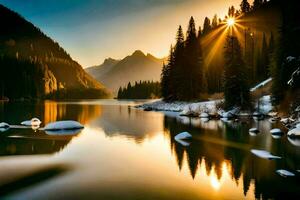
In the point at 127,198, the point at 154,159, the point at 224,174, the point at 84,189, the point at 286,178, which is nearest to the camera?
the point at 127,198

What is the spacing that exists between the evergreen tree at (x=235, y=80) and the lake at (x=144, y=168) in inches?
970

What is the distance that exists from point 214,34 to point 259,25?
2312cm

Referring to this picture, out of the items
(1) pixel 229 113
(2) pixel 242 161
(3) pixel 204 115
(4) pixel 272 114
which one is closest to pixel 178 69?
(3) pixel 204 115

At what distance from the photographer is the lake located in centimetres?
1492

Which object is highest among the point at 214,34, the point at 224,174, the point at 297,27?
the point at 214,34

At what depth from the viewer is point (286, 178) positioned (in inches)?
671

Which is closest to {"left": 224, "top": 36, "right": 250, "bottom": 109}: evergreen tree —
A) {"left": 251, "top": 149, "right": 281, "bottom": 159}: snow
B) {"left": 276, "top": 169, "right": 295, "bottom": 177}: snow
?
{"left": 251, "top": 149, "right": 281, "bottom": 159}: snow

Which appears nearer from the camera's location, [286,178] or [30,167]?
[286,178]

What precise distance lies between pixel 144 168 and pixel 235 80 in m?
41.6

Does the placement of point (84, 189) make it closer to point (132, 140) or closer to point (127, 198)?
point (127, 198)

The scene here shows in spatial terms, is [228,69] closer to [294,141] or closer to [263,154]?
[294,141]

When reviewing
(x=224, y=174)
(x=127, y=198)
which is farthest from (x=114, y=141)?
(x=127, y=198)

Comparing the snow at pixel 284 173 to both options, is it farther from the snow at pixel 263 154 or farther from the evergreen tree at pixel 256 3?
the evergreen tree at pixel 256 3

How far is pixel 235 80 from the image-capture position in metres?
57.3
